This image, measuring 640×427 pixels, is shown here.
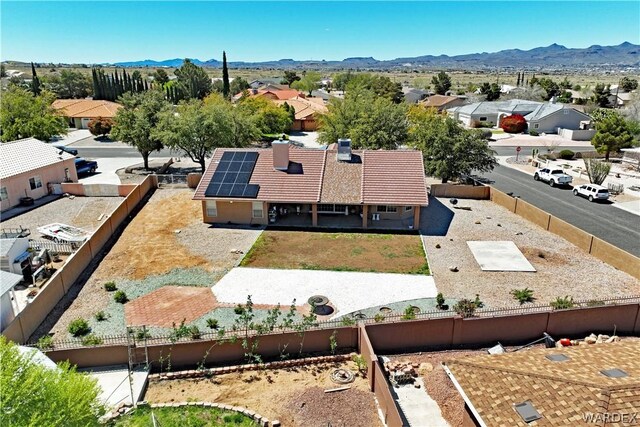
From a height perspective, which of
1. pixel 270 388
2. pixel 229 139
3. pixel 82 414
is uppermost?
pixel 229 139

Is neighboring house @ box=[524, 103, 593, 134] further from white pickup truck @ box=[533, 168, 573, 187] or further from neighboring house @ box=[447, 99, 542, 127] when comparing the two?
white pickup truck @ box=[533, 168, 573, 187]

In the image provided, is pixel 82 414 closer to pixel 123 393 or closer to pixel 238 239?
pixel 123 393

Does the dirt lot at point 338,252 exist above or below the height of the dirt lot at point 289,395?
above

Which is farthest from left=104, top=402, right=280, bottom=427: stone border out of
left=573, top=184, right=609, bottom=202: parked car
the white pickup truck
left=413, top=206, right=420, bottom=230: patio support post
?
the white pickup truck

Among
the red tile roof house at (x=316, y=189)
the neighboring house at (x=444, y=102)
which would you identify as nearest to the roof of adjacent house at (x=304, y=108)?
the neighboring house at (x=444, y=102)

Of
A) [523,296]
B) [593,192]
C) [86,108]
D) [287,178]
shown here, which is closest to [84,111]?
[86,108]

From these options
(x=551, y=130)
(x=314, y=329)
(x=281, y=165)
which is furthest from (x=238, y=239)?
(x=551, y=130)

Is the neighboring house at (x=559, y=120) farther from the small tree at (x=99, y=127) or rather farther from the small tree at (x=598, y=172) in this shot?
the small tree at (x=99, y=127)

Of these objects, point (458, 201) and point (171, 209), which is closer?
point (171, 209)
